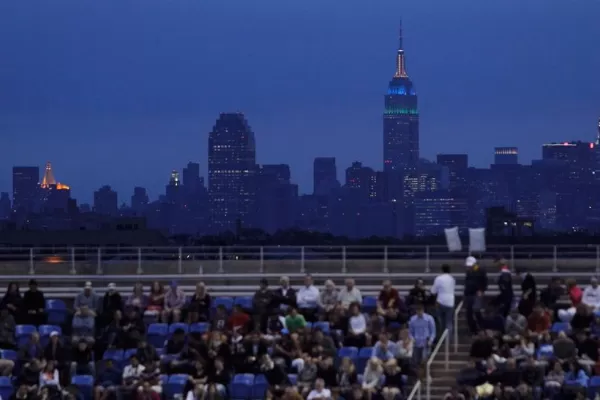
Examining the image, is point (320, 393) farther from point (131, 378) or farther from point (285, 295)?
point (285, 295)

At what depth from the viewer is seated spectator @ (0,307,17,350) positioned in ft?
76.4

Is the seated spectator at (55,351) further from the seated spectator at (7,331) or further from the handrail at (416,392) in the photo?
the handrail at (416,392)

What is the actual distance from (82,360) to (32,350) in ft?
2.46

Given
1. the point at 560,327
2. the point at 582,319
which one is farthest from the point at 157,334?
the point at 582,319

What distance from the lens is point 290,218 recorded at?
91.6 metres

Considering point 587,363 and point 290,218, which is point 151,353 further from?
point 290,218

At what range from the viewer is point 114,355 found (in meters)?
22.9

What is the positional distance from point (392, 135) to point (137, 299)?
130m

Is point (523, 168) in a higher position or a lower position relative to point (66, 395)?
higher

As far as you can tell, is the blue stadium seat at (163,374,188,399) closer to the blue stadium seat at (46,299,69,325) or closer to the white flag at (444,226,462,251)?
the blue stadium seat at (46,299,69,325)

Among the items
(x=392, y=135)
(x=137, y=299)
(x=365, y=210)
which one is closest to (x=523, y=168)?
(x=365, y=210)

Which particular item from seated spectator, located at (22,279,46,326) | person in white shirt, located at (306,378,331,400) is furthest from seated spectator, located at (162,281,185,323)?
person in white shirt, located at (306,378,331,400)

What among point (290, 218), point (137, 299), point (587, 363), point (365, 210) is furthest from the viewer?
point (365, 210)

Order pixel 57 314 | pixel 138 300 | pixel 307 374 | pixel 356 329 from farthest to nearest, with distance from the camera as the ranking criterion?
1. pixel 57 314
2. pixel 138 300
3. pixel 356 329
4. pixel 307 374
